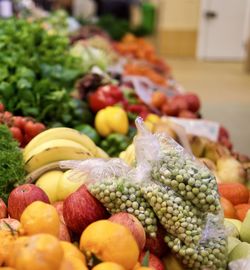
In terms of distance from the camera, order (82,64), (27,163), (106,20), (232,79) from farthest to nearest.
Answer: (232,79) < (106,20) < (82,64) < (27,163)

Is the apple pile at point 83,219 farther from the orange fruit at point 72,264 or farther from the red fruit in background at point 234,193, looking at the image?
the red fruit in background at point 234,193

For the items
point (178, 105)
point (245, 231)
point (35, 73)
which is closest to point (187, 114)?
point (178, 105)

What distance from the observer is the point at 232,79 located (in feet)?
26.8

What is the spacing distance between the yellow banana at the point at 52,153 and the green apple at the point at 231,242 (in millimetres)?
687

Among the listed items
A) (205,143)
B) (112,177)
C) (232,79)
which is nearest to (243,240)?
(112,177)

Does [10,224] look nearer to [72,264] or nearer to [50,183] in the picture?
[72,264]

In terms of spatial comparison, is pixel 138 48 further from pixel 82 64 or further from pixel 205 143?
pixel 205 143

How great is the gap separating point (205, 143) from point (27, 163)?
958mm

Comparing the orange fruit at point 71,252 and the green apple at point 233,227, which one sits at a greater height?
the orange fruit at point 71,252

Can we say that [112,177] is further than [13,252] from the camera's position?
Yes

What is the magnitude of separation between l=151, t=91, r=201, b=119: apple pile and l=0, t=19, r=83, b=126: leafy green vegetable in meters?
0.54

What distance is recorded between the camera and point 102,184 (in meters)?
1.37

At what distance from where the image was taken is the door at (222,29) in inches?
377

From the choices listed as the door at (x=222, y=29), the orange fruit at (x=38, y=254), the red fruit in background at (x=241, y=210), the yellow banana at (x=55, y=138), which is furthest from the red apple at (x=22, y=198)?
the door at (x=222, y=29)
